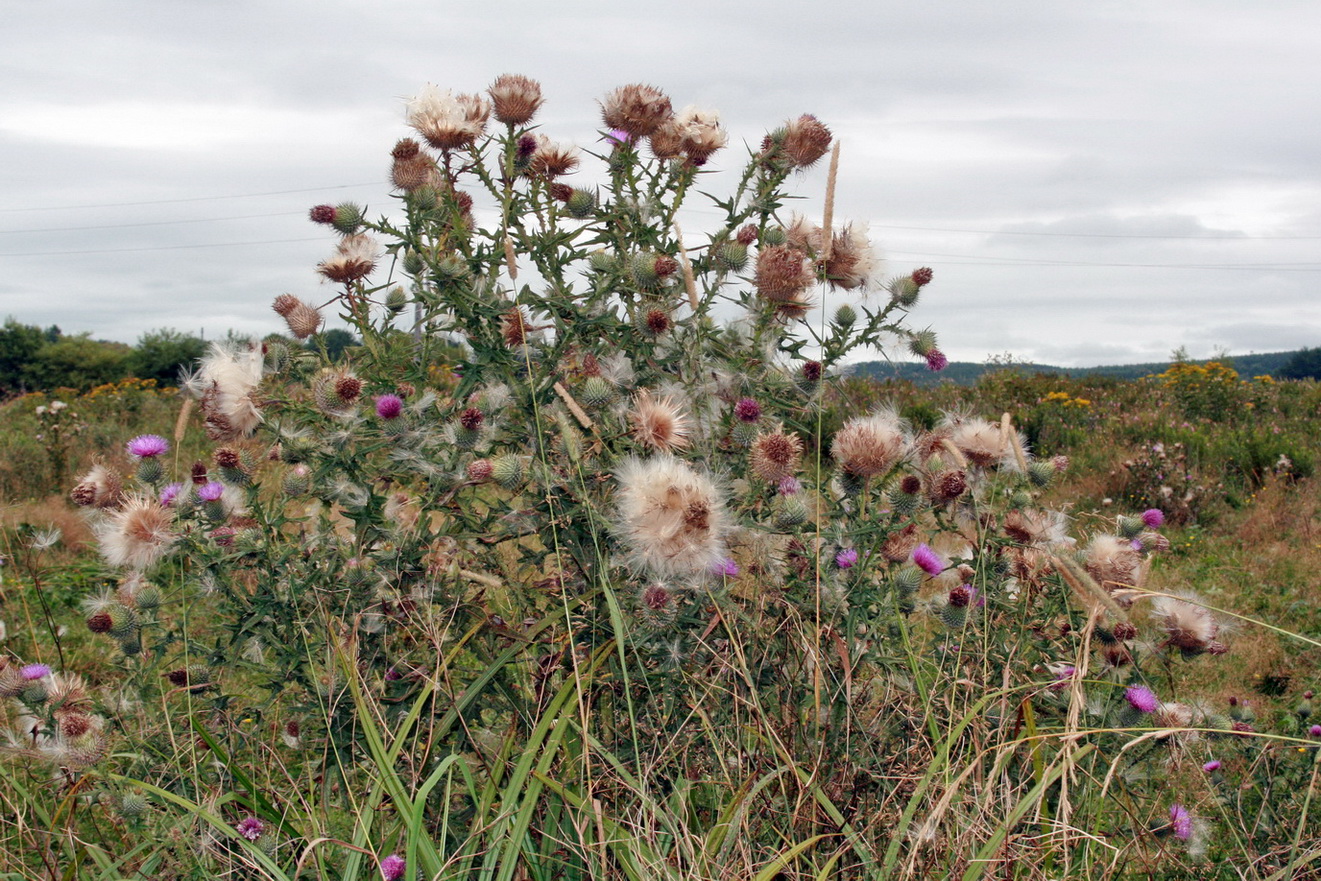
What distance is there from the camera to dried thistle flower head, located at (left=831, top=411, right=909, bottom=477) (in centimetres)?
215

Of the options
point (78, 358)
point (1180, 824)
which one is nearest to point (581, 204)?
Answer: point (1180, 824)

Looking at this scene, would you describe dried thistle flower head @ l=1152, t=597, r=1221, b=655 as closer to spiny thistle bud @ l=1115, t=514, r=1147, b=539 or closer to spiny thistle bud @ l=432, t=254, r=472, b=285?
spiny thistle bud @ l=1115, t=514, r=1147, b=539

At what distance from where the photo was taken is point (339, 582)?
2.32 meters

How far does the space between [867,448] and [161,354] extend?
108ft

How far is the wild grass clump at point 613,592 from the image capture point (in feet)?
6.46

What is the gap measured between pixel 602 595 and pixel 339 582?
663mm

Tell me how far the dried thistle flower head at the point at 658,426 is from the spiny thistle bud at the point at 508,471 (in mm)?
261

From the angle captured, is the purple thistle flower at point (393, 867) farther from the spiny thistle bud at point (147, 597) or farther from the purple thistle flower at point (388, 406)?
the spiny thistle bud at point (147, 597)

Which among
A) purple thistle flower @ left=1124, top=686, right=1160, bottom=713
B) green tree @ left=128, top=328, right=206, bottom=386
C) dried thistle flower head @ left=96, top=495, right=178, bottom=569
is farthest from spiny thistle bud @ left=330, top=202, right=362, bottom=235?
green tree @ left=128, top=328, right=206, bottom=386

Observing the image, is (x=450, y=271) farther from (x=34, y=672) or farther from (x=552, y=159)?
(x=34, y=672)

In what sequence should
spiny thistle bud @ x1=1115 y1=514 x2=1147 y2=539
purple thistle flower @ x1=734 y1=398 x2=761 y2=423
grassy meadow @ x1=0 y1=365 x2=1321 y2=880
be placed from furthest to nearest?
spiny thistle bud @ x1=1115 y1=514 x2=1147 y2=539 → purple thistle flower @ x1=734 y1=398 x2=761 y2=423 → grassy meadow @ x1=0 y1=365 x2=1321 y2=880

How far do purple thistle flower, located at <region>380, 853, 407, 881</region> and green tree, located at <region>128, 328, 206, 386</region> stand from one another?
30.8 metres

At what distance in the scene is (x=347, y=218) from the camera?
2635 mm

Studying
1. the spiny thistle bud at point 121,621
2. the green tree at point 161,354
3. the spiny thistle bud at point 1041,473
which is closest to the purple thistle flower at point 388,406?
the spiny thistle bud at point 121,621
